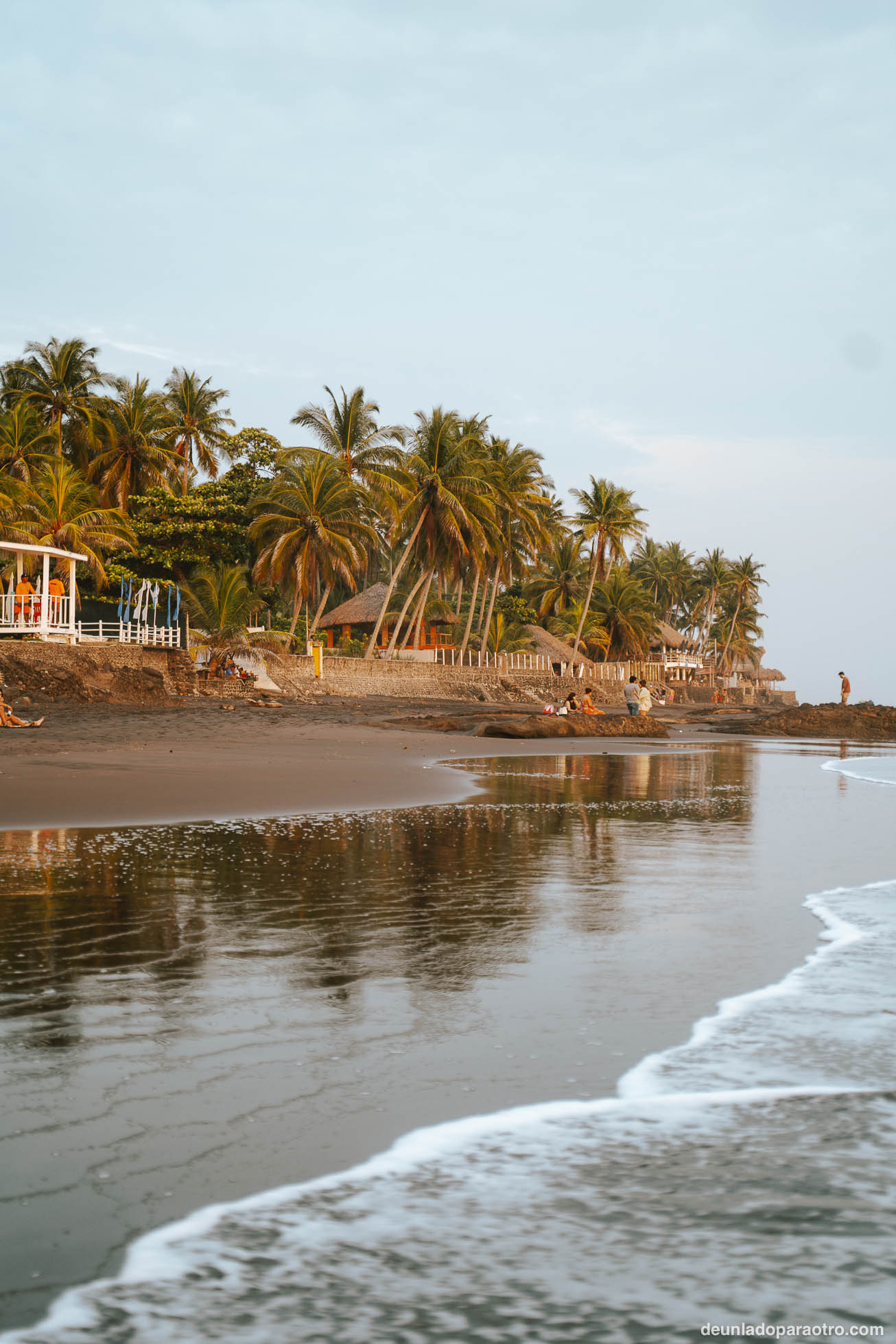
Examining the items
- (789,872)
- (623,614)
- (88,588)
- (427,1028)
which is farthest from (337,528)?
(427,1028)

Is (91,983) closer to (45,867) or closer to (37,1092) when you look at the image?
(37,1092)

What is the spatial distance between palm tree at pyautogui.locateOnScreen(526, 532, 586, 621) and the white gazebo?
42.8 m

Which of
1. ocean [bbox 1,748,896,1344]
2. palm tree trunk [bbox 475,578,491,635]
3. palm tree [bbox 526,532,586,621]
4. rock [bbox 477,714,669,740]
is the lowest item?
ocean [bbox 1,748,896,1344]

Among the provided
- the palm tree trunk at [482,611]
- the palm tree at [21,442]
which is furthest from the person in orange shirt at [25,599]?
the palm tree trunk at [482,611]

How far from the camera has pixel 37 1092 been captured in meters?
2.68

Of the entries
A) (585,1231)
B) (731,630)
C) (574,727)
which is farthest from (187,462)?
(731,630)

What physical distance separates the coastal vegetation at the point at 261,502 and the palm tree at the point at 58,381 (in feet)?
0.28

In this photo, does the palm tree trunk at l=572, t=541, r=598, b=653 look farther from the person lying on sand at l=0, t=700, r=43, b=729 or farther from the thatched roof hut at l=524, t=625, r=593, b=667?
the person lying on sand at l=0, t=700, r=43, b=729

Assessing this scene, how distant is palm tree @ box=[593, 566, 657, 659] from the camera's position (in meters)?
68.9

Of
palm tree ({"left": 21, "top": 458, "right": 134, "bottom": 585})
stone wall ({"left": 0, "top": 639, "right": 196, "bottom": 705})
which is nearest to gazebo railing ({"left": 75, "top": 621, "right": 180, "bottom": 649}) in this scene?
stone wall ({"left": 0, "top": 639, "right": 196, "bottom": 705})

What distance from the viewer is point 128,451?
45.7m

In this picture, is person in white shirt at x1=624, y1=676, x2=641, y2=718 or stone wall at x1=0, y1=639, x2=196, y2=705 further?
person in white shirt at x1=624, y1=676, x2=641, y2=718

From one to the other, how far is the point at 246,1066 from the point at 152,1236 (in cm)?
92

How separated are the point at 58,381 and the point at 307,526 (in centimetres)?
1527
